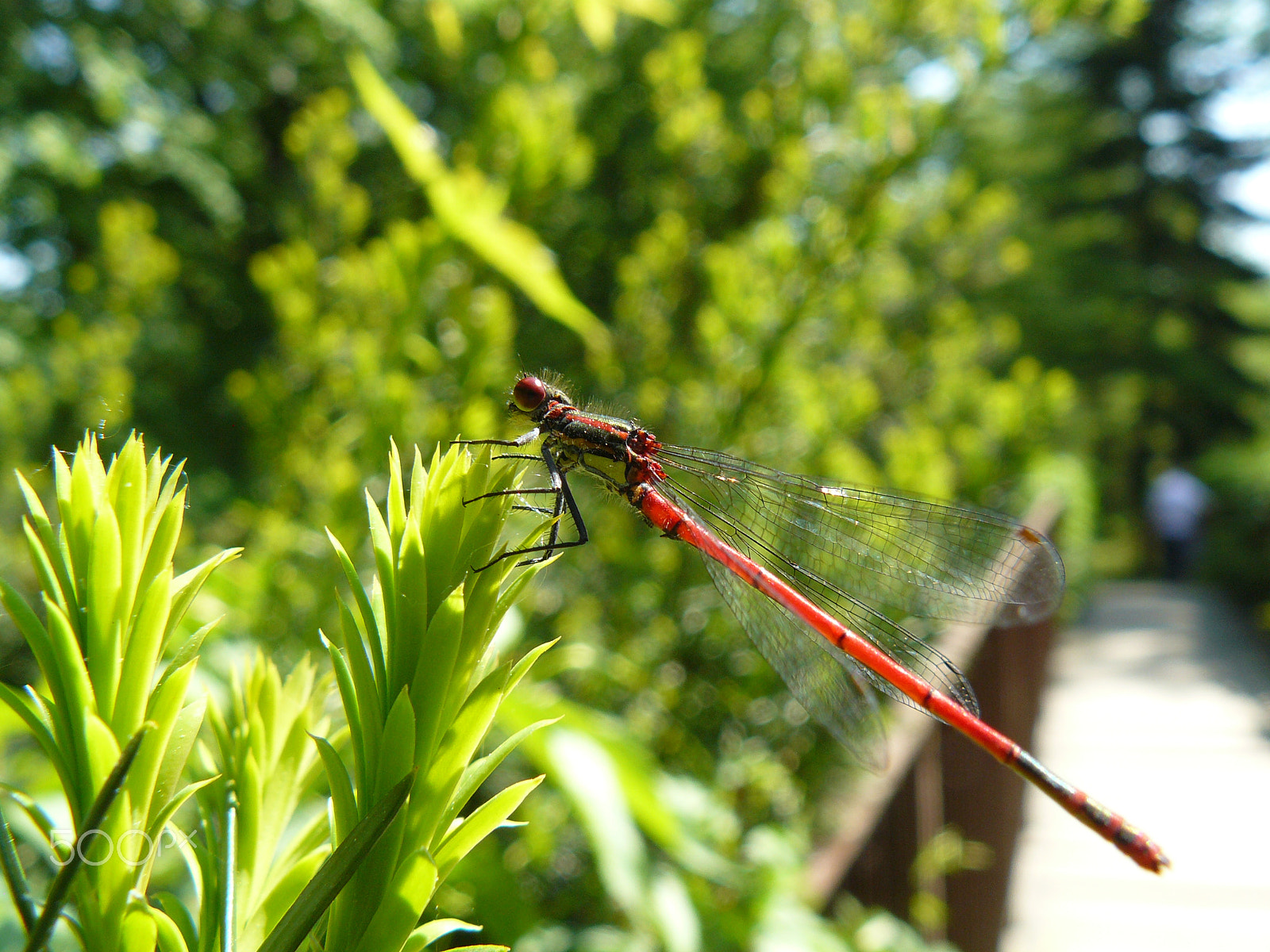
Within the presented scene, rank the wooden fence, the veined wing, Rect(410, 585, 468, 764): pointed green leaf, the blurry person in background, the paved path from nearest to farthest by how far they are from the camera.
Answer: Rect(410, 585, 468, 764): pointed green leaf
the veined wing
the wooden fence
the paved path
the blurry person in background

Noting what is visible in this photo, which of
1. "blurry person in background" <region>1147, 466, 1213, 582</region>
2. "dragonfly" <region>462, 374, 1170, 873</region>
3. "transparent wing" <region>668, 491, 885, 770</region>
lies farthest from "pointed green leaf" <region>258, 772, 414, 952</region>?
"blurry person in background" <region>1147, 466, 1213, 582</region>

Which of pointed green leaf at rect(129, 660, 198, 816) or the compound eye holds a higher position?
the compound eye

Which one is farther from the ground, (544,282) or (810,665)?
(544,282)

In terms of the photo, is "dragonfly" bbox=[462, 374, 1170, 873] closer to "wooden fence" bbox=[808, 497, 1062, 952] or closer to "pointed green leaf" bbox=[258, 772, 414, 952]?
"wooden fence" bbox=[808, 497, 1062, 952]

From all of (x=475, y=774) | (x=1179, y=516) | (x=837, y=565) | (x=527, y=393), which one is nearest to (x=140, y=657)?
(x=475, y=774)

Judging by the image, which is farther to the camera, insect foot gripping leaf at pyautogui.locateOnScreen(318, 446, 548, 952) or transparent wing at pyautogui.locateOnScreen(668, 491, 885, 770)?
transparent wing at pyautogui.locateOnScreen(668, 491, 885, 770)

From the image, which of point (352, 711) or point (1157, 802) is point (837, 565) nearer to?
point (352, 711)

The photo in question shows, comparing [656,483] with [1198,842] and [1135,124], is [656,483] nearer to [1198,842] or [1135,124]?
[1198,842]
